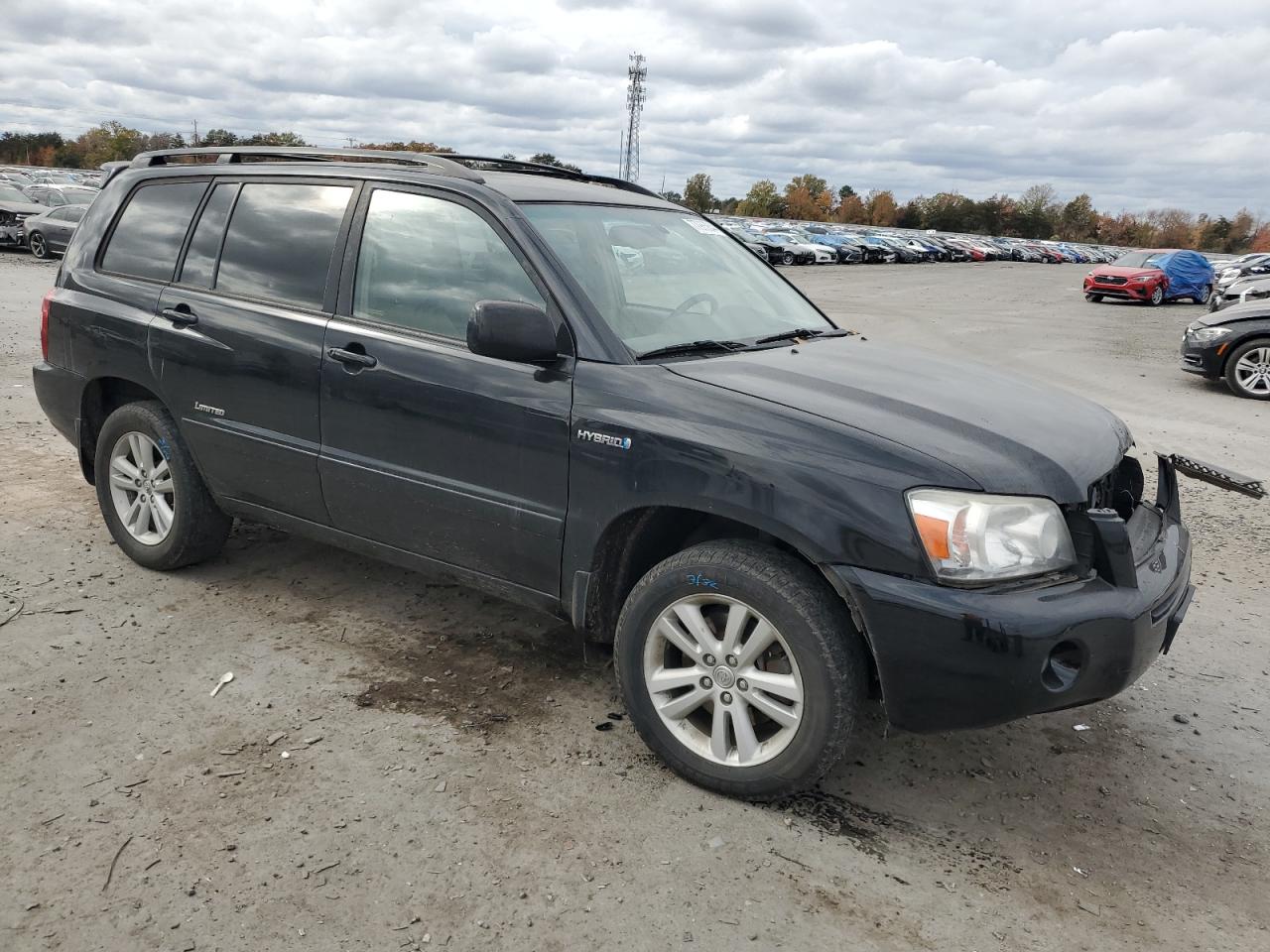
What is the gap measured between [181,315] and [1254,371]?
1135cm

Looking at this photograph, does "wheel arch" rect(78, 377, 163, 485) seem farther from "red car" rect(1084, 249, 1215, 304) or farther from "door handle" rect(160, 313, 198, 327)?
"red car" rect(1084, 249, 1215, 304)

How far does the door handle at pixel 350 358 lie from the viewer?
3654 millimetres

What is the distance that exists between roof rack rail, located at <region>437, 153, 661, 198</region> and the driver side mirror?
50.2 inches

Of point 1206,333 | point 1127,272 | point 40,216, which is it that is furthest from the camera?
point 1127,272

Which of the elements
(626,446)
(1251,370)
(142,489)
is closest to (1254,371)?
(1251,370)

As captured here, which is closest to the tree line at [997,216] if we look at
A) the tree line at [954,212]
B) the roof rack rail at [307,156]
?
the tree line at [954,212]

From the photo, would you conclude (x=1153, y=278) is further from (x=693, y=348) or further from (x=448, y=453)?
(x=448, y=453)

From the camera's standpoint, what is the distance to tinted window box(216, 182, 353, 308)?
12.9ft

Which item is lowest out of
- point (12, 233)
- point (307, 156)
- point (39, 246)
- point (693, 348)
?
point (39, 246)

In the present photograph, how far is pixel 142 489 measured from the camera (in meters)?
4.64

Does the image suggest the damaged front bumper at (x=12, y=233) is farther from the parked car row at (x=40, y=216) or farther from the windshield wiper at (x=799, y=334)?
the windshield wiper at (x=799, y=334)

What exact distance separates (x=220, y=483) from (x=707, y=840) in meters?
2.65

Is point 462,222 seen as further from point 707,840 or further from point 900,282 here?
point 900,282

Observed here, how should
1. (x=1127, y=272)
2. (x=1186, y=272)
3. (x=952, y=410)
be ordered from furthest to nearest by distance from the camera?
(x=1186, y=272) < (x=1127, y=272) < (x=952, y=410)
